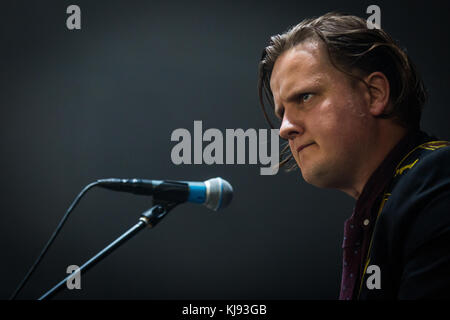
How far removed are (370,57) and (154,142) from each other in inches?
57.2

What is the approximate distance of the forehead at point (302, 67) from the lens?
1.01 metres

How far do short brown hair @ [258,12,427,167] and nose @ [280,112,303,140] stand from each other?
23 centimetres

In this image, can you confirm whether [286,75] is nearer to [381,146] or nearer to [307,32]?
[307,32]

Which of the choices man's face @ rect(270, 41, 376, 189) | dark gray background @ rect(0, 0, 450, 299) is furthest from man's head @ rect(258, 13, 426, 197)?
dark gray background @ rect(0, 0, 450, 299)

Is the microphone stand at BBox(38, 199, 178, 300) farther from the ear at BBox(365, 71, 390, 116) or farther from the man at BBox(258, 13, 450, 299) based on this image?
the ear at BBox(365, 71, 390, 116)

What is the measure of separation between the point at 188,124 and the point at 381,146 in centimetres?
135

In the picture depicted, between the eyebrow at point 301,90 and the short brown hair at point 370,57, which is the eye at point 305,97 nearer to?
the eyebrow at point 301,90

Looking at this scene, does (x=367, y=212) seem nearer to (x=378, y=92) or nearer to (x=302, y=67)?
(x=378, y=92)

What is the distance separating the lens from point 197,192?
3.04ft

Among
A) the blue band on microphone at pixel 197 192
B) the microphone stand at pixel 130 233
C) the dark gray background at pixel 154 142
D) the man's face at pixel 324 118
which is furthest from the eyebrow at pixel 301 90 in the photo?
the dark gray background at pixel 154 142

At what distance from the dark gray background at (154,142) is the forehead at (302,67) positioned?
99 centimetres

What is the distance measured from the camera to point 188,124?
208 centimetres

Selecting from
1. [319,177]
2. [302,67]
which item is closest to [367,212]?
[319,177]
